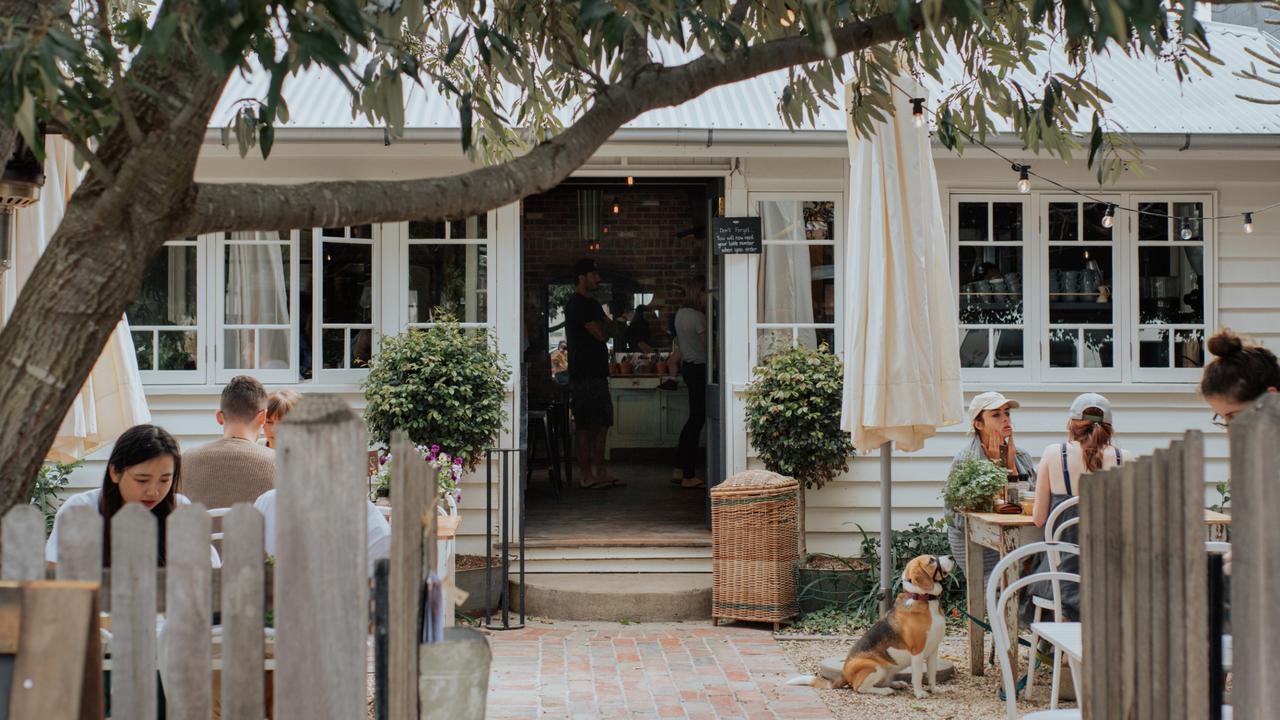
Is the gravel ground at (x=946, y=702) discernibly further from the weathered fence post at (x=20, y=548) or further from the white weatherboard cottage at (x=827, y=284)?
the weathered fence post at (x=20, y=548)

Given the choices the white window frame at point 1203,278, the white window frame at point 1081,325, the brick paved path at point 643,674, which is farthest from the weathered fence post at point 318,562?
the white window frame at point 1203,278

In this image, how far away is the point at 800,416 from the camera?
7.67 metres

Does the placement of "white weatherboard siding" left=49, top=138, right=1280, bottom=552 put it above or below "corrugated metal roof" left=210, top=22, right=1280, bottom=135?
below

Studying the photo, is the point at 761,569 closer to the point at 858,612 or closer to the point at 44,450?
the point at 858,612

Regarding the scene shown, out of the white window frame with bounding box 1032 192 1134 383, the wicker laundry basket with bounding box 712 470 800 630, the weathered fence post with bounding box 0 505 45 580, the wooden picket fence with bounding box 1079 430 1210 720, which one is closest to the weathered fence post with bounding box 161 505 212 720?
the weathered fence post with bounding box 0 505 45 580

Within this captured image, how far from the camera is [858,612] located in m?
7.43

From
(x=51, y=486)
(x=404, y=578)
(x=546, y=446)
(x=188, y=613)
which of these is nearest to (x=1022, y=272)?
(x=546, y=446)

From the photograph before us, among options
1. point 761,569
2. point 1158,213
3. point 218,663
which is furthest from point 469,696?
point 1158,213

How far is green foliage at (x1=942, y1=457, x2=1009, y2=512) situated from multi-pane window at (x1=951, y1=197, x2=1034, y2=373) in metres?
2.25

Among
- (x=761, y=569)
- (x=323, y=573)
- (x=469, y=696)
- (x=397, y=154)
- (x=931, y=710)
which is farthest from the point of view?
(x=397, y=154)

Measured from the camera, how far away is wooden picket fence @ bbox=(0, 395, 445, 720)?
2203 mm

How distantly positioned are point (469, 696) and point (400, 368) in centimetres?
535

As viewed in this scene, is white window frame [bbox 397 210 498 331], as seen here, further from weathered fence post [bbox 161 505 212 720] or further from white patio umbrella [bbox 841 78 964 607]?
weathered fence post [bbox 161 505 212 720]

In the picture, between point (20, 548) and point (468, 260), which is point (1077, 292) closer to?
point (468, 260)
